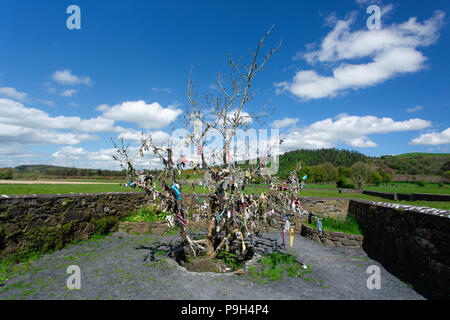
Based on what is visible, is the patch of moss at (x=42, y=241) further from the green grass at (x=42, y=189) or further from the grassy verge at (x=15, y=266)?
the green grass at (x=42, y=189)

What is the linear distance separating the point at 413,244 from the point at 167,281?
5.90 meters

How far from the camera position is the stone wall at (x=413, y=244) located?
15.0 ft

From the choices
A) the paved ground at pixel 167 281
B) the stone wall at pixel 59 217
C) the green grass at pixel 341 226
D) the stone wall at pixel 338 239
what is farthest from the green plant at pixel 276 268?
the green grass at pixel 341 226

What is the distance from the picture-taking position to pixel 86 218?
8531 mm

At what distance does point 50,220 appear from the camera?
285 inches

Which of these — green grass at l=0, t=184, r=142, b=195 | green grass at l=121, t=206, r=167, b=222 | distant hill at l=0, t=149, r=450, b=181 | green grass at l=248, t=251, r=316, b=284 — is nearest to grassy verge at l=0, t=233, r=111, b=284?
green grass at l=121, t=206, r=167, b=222

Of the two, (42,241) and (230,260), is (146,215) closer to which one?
(42,241)

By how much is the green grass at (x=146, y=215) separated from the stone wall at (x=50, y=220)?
0.64m

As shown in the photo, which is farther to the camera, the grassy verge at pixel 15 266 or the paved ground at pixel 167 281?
the grassy verge at pixel 15 266

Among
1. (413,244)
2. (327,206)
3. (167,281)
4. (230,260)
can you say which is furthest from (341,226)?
(167,281)

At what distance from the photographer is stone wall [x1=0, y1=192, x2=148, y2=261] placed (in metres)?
6.12
